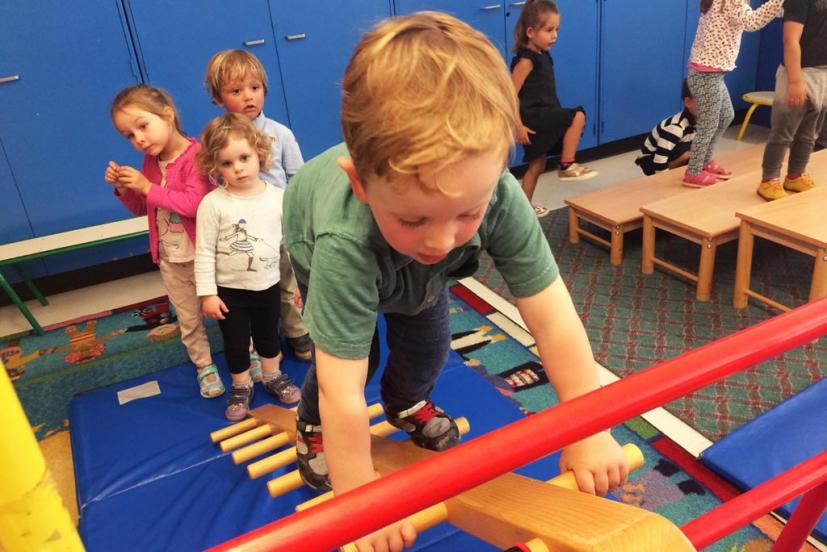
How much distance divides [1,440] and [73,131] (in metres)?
3.42

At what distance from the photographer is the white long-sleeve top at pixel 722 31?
3.01 metres

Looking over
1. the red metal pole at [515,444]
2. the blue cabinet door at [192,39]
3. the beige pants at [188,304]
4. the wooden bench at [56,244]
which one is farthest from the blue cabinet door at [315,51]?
the red metal pole at [515,444]

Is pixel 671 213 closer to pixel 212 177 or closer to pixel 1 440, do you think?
pixel 212 177

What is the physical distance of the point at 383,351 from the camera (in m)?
2.56

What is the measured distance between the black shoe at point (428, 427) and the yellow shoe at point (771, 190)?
7.25ft

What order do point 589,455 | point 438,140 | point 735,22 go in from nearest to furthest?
point 438,140 < point 589,455 < point 735,22

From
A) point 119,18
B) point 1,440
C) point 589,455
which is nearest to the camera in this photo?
point 1,440

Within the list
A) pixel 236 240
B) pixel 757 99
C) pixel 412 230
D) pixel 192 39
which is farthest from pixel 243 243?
pixel 757 99

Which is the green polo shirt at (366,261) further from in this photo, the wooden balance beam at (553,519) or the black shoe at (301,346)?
the black shoe at (301,346)

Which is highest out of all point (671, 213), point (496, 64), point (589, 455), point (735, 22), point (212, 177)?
point (496, 64)

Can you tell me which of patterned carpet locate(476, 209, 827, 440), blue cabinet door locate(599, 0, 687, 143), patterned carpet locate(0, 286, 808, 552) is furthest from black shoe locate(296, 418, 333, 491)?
blue cabinet door locate(599, 0, 687, 143)

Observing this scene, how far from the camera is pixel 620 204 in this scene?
10.8ft

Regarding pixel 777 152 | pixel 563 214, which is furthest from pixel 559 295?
pixel 563 214

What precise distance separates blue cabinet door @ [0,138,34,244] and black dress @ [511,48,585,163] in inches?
108
